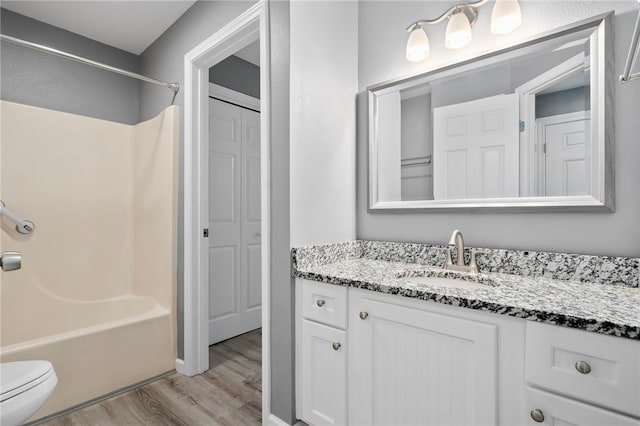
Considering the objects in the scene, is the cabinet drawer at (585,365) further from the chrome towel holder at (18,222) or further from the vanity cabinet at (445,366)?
the chrome towel holder at (18,222)

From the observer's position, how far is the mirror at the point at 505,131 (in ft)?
3.95

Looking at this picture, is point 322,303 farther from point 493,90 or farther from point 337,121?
point 493,90

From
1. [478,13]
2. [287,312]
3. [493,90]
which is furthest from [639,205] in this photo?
[287,312]

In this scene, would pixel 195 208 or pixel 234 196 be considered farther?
pixel 234 196

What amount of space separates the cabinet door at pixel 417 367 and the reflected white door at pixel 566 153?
0.69 meters

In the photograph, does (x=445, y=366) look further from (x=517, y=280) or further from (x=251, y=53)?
(x=251, y=53)

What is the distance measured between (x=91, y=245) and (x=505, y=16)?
2930mm

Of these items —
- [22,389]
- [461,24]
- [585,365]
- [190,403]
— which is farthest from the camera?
[190,403]

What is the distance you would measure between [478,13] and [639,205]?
1.01 m

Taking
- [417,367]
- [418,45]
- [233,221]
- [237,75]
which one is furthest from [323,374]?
[237,75]

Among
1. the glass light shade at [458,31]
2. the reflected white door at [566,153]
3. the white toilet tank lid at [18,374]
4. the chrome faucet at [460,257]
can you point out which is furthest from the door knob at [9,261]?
the reflected white door at [566,153]

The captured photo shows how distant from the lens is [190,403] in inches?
71.7

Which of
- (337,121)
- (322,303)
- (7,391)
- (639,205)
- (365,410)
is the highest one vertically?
(337,121)

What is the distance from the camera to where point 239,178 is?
2.83 metres
